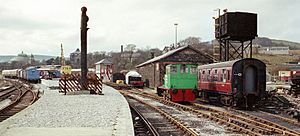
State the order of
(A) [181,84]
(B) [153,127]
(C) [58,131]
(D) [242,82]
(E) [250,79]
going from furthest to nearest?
(A) [181,84] < (E) [250,79] < (D) [242,82] < (B) [153,127] < (C) [58,131]

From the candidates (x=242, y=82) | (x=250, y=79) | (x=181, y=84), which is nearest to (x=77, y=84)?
(x=181, y=84)

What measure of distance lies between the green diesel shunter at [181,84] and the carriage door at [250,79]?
4371 mm

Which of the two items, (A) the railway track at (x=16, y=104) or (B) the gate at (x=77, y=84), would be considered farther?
(B) the gate at (x=77, y=84)

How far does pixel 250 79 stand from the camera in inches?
882

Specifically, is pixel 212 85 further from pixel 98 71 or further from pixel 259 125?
pixel 98 71

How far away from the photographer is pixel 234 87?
21719mm

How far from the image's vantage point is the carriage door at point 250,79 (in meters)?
22.2

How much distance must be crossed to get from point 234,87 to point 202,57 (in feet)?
83.3

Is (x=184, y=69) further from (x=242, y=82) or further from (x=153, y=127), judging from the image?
(x=153, y=127)

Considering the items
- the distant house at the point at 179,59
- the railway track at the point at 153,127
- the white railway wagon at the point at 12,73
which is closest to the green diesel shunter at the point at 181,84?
the railway track at the point at 153,127

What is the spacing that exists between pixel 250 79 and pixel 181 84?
16.5 ft

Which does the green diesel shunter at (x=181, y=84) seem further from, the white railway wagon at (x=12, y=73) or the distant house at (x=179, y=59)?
the white railway wagon at (x=12, y=73)

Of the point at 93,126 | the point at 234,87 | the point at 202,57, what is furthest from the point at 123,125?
the point at 202,57

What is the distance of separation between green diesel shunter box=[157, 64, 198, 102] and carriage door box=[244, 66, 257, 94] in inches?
172
